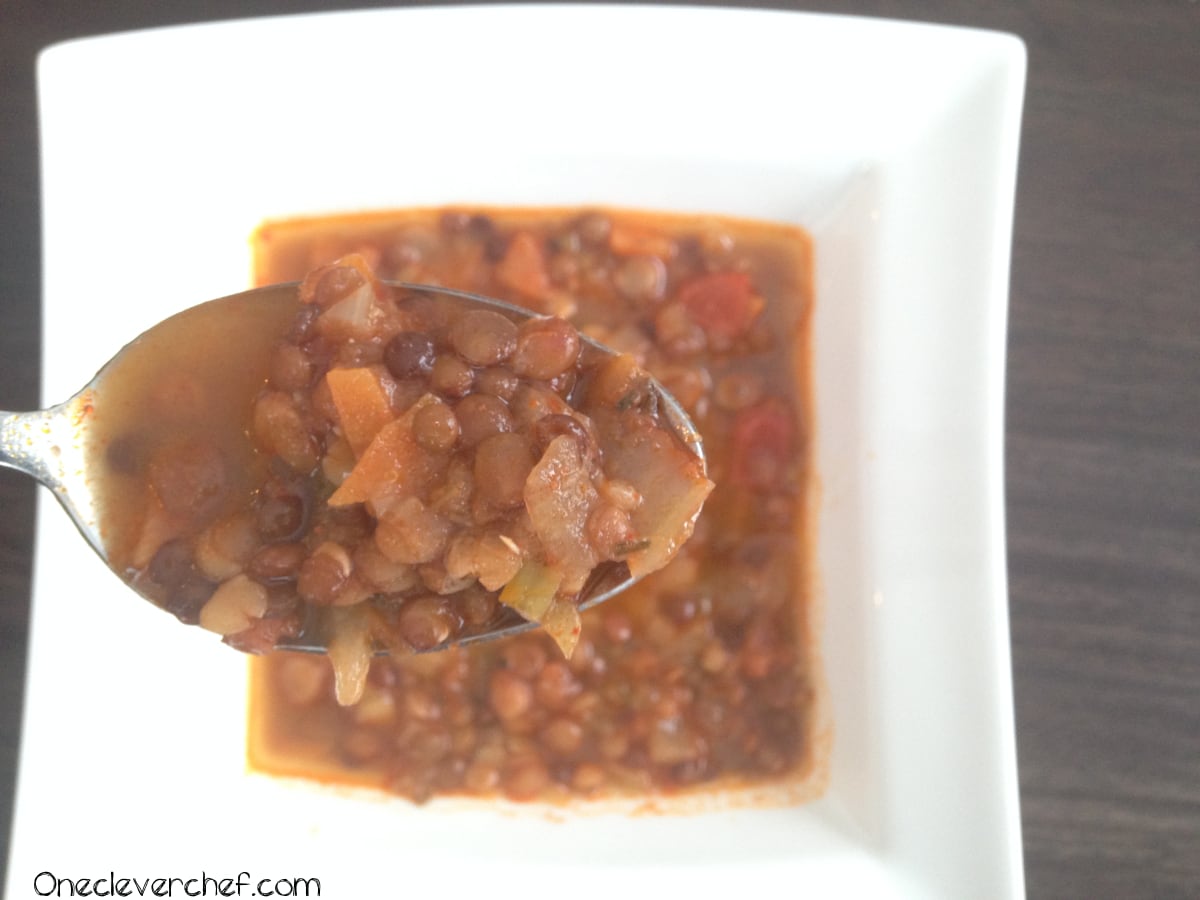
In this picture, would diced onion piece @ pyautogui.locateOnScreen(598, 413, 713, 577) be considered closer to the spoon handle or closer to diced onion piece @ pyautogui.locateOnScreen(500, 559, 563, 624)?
diced onion piece @ pyautogui.locateOnScreen(500, 559, 563, 624)

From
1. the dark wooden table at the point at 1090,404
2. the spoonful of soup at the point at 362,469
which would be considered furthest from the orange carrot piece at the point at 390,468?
the dark wooden table at the point at 1090,404

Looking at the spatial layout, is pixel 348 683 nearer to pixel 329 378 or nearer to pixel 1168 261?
pixel 329 378

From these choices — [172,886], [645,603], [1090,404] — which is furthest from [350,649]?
[1090,404]

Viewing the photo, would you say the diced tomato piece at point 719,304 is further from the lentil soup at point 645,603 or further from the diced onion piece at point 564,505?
the diced onion piece at point 564,505

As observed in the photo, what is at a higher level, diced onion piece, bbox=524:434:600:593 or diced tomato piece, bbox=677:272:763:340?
diced tomato piece, bbox=677:272:763:340

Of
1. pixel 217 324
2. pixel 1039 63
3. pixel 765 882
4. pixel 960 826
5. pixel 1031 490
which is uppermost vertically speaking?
pixel 1039 63

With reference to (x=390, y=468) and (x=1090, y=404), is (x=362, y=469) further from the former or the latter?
(x=1090, y=404)

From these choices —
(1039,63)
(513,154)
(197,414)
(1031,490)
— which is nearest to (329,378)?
(197,414)

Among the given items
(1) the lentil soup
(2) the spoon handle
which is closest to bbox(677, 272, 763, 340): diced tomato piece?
(1) the lentil soup

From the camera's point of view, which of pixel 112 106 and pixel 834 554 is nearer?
pixel 112 106
